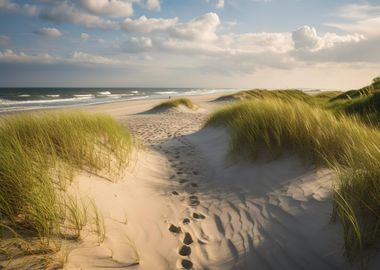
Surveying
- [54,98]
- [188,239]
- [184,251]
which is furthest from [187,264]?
[54,98]

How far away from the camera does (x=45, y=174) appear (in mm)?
2648

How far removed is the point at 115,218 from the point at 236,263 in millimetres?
1348

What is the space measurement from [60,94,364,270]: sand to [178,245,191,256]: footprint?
1 cm

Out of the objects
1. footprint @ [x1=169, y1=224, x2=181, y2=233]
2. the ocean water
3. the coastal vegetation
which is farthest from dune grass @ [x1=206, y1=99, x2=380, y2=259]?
the ocean water

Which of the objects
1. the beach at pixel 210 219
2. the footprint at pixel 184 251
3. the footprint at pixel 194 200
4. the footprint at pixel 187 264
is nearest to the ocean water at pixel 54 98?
the beach at pixel 210 219

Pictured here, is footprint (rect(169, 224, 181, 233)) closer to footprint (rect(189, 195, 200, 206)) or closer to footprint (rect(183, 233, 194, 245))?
footprint (rect(183, 233, 194, 245))

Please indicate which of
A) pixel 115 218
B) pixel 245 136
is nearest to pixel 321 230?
pixel 115 218

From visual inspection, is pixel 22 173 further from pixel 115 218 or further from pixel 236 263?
pixel 236 263

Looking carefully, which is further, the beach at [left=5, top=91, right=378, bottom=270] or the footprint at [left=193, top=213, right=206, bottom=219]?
the footprint at [left=193, top=213, right=206, bottom=219]

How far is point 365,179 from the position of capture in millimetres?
2553

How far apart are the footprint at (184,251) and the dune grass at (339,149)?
1385mm

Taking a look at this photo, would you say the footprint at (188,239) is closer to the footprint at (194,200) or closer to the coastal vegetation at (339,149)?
the footprint at (194,200)

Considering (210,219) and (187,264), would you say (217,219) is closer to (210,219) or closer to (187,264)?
(210,219)

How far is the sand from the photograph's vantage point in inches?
93.2
